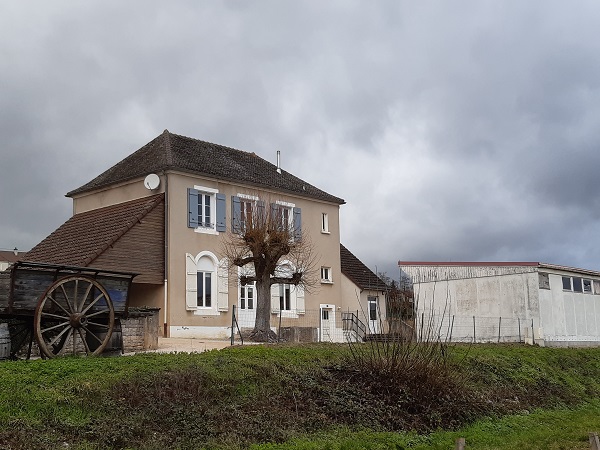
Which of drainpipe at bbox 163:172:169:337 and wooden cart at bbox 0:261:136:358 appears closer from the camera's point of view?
wooden cart at bbox 0:261:136:358

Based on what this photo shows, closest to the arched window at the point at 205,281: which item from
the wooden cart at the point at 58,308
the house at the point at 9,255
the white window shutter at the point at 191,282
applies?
the white window shutter at the point at 191,282

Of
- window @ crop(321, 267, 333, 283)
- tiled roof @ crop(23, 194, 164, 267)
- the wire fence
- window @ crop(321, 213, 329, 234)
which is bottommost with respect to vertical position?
the wire fence

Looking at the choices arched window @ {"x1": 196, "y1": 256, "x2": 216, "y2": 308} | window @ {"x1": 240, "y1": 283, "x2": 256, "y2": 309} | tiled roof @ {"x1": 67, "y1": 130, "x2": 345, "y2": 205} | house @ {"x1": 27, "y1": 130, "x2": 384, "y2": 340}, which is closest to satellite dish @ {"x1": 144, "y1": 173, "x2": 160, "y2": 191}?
house @ {"x1": 27, "y1": 130, "x2": 384, "y2": 340}

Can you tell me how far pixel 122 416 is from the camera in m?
11.0

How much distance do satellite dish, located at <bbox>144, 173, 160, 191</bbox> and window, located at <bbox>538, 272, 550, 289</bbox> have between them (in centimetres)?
1773

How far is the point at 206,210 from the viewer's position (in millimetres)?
32875

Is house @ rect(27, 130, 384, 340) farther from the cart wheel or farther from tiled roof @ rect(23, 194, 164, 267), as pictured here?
the cart wheel

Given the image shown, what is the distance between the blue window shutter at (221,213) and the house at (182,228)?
0.15 feet

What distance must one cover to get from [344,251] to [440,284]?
894cm

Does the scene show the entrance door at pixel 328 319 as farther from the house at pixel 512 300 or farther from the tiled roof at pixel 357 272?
the house at pixel 512 300

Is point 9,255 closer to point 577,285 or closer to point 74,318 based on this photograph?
point 577,285

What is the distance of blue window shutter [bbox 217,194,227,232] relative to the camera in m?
33.1

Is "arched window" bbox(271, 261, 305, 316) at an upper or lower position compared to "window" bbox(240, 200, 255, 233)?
lower

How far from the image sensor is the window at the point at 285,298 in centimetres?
3569
